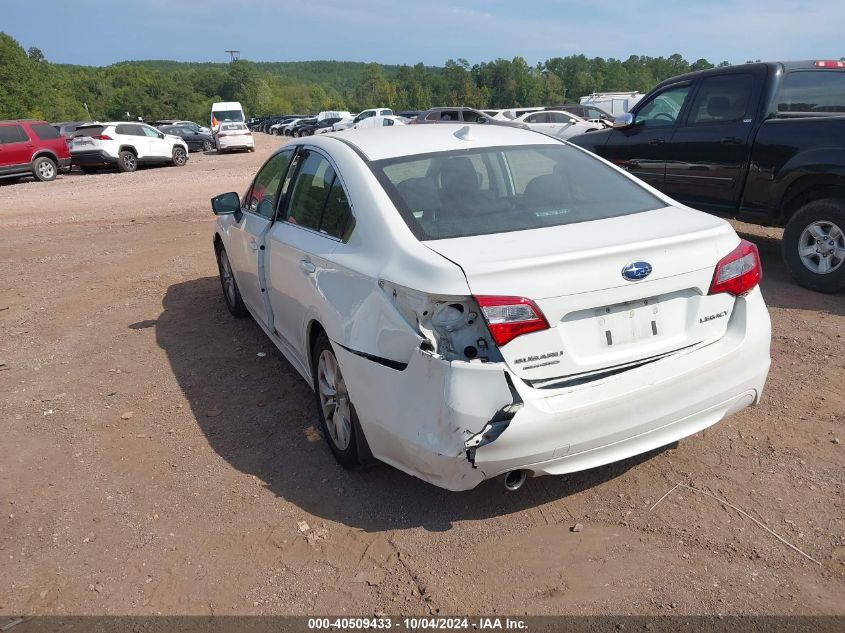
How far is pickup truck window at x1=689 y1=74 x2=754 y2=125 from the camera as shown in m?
6.78

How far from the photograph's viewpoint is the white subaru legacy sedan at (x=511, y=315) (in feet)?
8.91

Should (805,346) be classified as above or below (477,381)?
below

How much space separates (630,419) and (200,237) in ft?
28.6

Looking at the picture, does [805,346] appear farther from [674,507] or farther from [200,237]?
[200,237]

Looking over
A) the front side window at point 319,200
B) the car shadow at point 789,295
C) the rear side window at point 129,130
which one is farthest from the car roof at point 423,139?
the rear side window at point 129,130

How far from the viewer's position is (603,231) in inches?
123

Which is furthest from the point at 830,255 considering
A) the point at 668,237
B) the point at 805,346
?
the point at 668,237

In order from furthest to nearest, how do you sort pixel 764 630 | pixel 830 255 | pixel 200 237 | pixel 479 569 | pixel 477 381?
pixel 200 237
pixel 830 255
pixel 479 569
pixel 477 381
pixel 764 630

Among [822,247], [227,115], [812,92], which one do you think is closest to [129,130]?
[227,115]

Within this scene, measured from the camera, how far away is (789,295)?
6102 millimetres

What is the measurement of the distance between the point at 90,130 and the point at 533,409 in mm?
24985

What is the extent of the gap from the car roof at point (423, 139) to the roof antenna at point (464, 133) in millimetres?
10

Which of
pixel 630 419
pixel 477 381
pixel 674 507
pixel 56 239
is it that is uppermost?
pixel 477 381

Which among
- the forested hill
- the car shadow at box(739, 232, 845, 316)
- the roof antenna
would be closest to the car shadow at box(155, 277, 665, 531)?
the roof antenna
